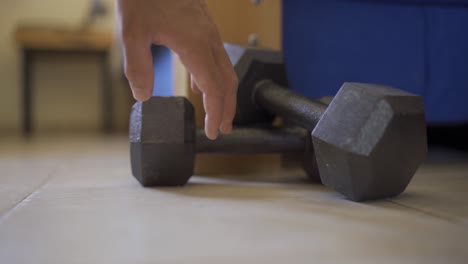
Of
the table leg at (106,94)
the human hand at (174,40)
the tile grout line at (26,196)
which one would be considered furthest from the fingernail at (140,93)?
the table leg at (106,94)

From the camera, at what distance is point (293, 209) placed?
2.62 ft

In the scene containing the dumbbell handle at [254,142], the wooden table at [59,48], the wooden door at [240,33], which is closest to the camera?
the dumbbell handle at [254,142]

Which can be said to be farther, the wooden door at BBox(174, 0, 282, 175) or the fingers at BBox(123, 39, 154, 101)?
the wooden door at BBox(174, 0, 282, 175)

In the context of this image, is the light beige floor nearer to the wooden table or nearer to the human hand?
the human hand

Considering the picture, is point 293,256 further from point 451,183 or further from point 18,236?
point 451,183

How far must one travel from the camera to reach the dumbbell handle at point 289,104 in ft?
3.11

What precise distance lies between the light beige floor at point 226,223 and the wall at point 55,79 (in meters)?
2.75

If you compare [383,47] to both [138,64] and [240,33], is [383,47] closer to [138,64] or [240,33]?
[240,33]

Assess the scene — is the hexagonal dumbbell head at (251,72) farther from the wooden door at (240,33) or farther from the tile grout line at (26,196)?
the tile grout line at (26,196)

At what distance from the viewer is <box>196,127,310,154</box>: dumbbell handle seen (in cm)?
109

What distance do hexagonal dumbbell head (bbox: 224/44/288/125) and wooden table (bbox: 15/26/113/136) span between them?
7.69ft

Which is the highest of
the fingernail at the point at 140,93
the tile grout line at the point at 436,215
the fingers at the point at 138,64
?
the fingers at the point at 138,64

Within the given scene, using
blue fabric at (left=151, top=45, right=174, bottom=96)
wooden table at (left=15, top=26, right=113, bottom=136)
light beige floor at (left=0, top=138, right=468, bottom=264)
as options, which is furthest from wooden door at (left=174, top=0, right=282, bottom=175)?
wooden table at (left=15, top=26, right=113, bottom=136)

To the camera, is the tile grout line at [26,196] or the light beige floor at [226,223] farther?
the tile grout line at [26,196]
